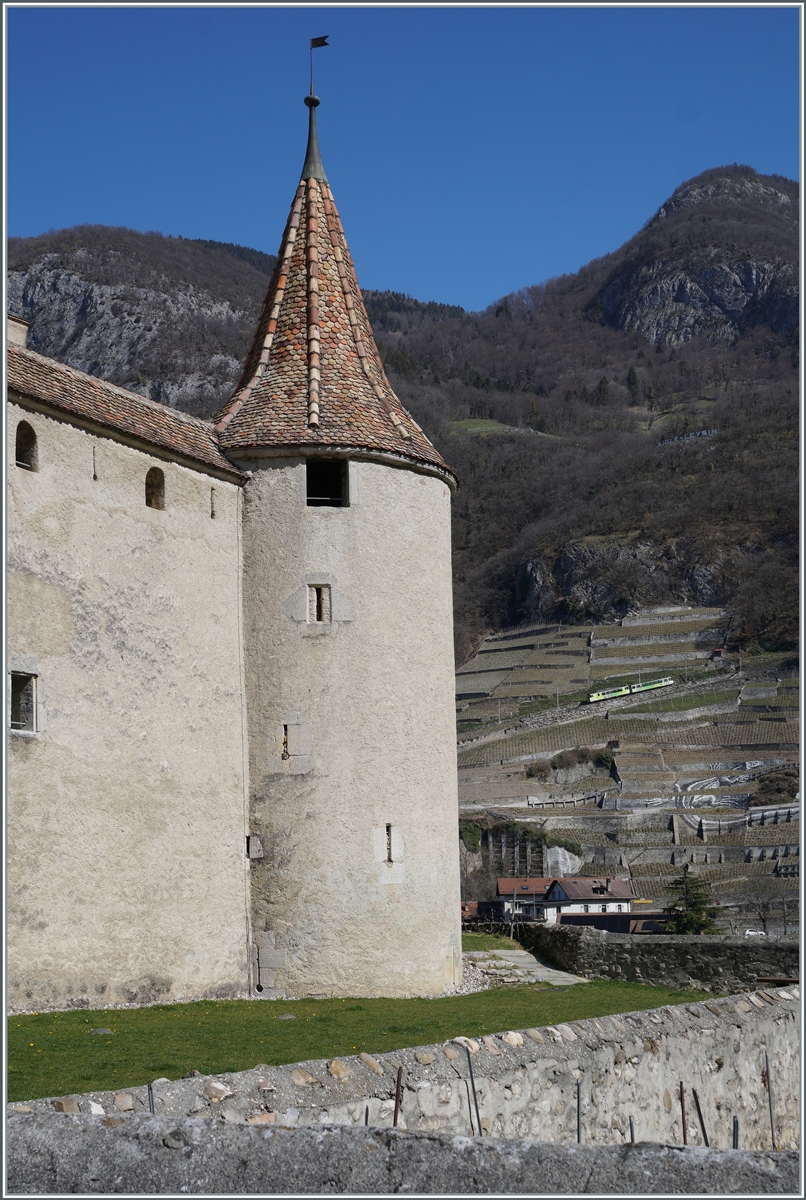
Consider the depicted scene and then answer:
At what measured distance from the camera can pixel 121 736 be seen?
49.5ft

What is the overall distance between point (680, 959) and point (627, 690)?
93.9 metres

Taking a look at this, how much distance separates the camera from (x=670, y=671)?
384 ft

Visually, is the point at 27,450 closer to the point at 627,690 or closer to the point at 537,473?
the point at 627,690

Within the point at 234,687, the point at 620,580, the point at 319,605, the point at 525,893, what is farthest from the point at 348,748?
the point at 620,580

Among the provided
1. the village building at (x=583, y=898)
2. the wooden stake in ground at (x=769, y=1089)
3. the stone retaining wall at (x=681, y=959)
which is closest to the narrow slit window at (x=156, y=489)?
the wooden stake in ground at (x=769, y=1089)

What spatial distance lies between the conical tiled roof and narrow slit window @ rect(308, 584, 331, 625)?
6.17ft

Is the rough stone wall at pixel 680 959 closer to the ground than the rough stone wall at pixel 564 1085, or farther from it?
closer to the ground

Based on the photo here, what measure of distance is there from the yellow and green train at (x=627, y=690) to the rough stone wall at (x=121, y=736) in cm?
9498

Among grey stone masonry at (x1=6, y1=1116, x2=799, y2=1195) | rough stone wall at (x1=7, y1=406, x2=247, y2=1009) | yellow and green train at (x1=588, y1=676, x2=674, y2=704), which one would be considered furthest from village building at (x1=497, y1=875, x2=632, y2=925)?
grey stone masonry at (x1=6, y1=1116, x2=799, y2=1195)

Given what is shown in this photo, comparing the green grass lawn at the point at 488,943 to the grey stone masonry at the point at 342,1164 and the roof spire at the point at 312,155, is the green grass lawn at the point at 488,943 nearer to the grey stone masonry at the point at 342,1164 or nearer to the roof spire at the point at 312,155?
the roof spire at the point at 312,155

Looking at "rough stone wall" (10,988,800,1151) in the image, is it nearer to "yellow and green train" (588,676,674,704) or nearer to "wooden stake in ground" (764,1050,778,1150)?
"wooden stake in ground" (764,1050,778,1150)

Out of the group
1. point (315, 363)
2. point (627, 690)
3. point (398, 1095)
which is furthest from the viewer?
point (627, 690)

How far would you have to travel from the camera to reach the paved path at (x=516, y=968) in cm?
1938

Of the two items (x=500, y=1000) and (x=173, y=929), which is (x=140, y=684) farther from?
(x=500, y=1000)
